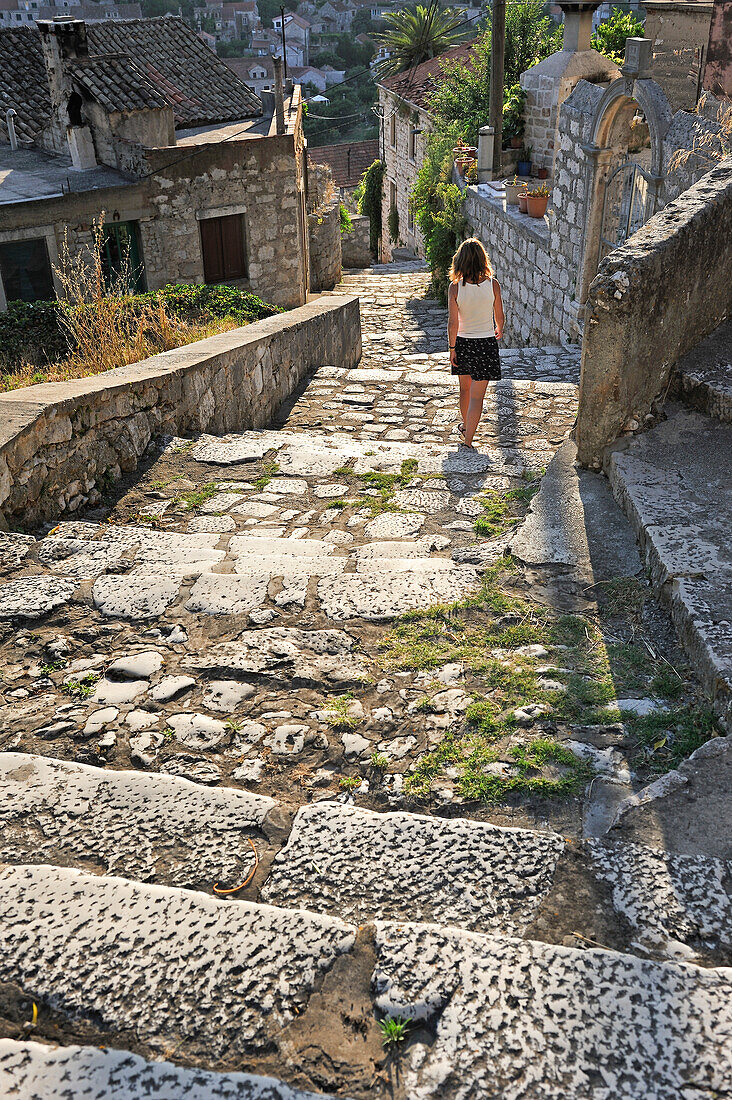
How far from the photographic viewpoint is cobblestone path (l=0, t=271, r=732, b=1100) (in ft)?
5.54

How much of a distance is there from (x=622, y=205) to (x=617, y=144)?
0.61m

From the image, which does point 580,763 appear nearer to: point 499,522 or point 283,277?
point 499,522

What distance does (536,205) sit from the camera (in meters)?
11.9

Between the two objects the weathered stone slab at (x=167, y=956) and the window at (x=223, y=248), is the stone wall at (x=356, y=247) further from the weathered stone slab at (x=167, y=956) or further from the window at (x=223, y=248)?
the weathered stone slab at (x=167, y=956)

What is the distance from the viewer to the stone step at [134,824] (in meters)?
2.18

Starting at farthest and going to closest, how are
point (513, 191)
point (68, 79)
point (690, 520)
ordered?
point (68, 79), point (513, 191), point (690, 520)

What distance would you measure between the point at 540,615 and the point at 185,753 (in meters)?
1.36

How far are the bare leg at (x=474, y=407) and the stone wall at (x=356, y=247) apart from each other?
64.2 feet

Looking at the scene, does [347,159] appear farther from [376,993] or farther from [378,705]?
[376,993]

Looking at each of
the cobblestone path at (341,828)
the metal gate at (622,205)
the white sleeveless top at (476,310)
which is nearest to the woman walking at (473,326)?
the white sleeveless top at (476,310)

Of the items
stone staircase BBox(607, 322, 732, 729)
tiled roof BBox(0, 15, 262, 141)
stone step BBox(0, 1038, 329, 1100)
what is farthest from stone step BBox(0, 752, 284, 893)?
tiled roof BBox(0, 15, 262, 141)

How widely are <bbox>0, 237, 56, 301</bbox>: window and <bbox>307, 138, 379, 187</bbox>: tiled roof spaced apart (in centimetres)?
2692

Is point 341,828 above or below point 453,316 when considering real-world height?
below

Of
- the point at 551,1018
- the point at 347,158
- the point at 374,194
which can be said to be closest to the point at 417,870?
the point at 551,1018
